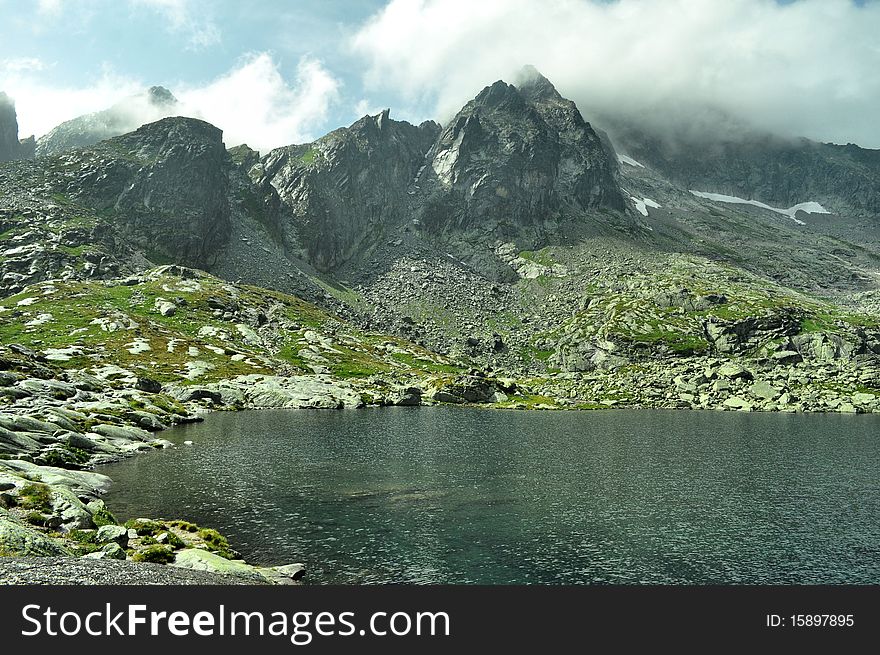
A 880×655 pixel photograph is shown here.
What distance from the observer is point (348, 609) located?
79.2 ft

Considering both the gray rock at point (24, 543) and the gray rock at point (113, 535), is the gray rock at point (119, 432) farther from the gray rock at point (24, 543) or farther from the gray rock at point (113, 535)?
the gray rock at point (24, 543)

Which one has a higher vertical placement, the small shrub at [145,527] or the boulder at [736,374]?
the boulder at [736,374]

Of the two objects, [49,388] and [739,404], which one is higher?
[49,388]

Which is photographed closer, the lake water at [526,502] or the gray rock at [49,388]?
the lake water at [526,502]

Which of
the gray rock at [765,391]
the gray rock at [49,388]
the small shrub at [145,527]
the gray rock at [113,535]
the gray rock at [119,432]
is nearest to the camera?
the gray rock at [113,535]

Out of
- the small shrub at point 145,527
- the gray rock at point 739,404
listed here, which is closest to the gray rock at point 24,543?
the small shrub at point 145,527

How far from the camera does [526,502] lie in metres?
55.4

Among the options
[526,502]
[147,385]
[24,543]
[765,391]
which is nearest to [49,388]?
[147,385]

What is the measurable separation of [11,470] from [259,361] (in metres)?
128

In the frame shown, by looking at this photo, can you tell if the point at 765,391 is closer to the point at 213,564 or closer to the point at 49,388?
the point at 213,564

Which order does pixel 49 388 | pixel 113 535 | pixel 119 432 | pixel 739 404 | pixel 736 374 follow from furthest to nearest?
pixel 736 374 → pixel 739 404 → pixel 49 388 → pixel 119 432 → pixel 113 535

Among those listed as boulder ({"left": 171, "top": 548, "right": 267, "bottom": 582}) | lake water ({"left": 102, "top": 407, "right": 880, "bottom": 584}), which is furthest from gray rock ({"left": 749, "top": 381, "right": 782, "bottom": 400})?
boulder ({"left": 171, "top": 548, "right": 267, "bottom": 582})

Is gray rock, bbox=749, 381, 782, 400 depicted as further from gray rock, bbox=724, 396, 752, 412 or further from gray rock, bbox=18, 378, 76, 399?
gray rock, bbox=18, 378, 76, 399

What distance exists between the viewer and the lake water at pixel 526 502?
1497 inches
